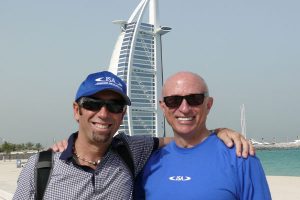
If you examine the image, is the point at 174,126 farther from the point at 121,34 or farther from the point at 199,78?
the point at 121,34

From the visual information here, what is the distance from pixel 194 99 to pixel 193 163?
48 cm

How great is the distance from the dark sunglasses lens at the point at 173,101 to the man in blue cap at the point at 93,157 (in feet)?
0.98

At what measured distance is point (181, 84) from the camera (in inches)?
126

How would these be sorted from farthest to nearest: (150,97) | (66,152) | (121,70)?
(150,97) → (121,70) → (66,152)

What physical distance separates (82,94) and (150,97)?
235 feet

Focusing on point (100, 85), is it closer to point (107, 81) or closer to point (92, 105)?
point (107, 81)

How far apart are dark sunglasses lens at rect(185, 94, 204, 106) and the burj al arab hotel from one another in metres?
61.3

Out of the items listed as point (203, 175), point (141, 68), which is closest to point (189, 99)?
point (203, 175)

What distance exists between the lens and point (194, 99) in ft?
10.4

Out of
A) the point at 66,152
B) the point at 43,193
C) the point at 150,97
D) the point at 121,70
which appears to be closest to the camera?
the point at 43,193

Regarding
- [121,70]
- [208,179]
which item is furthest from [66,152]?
[121,70]

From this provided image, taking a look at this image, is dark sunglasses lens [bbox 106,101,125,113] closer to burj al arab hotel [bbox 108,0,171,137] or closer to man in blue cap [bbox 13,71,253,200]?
man in blue cap [bbox 13,71,253,200]

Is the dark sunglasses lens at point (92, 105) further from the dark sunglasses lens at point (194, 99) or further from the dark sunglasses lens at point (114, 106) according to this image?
the dark sunglasses lens at point (194, 99)

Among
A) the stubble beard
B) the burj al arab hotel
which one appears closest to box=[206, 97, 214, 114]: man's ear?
the stubble beard
